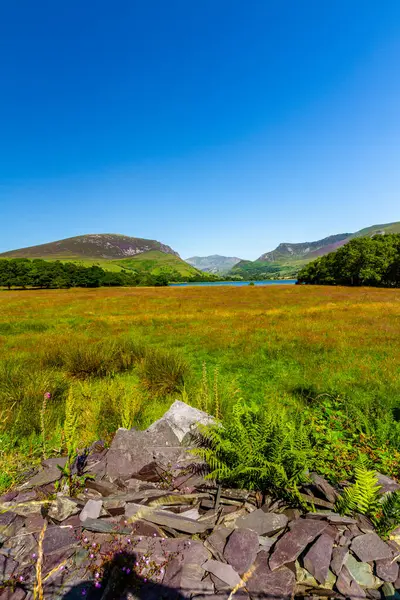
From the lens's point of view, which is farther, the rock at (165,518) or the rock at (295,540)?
the rock at (165,518)

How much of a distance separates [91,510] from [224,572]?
150cm

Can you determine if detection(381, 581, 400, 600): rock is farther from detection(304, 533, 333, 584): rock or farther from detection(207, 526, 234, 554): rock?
detection(207, 526, 234, 554): rock

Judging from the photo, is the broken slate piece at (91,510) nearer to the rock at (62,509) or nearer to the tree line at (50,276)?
the rock at (62,509)

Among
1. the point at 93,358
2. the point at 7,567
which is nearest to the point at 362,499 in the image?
the point at 7,567

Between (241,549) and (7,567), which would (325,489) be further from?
(7,567)

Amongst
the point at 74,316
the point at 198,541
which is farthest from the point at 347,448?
the point at 74,316

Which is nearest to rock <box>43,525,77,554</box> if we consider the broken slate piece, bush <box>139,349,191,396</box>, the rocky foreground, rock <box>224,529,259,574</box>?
the rocky foreground

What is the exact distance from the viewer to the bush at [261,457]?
3072 millimetres

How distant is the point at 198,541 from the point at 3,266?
10977 cm

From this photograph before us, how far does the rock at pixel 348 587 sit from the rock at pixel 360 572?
0.05 metres

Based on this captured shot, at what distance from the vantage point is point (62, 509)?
9.46ft

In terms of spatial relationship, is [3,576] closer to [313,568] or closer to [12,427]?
[313,568]

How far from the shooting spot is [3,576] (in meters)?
2.22

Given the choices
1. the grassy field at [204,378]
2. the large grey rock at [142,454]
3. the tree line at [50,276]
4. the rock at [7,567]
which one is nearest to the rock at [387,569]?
the grassy field at [204,378]
